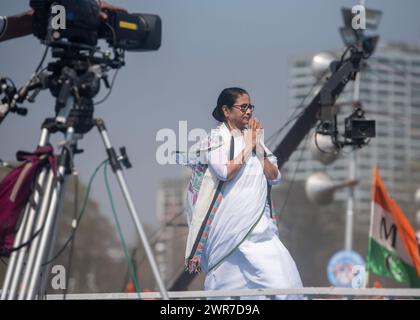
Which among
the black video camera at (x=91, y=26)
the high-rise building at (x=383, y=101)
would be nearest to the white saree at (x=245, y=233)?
the black video camera at (x=91, y=26)

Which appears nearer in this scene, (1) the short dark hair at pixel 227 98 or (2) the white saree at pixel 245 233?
(2) the white saree at pixel 245 233

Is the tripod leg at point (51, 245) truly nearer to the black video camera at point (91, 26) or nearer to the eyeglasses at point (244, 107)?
the black video camera at point (91, 26)

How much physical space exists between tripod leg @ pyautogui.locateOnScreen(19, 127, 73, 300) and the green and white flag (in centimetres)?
477

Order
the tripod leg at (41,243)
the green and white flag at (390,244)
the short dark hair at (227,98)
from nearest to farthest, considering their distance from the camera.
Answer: the tripod leg at (41,243)
the short dark hair at (227,98)
the green and white flag at (390,244)

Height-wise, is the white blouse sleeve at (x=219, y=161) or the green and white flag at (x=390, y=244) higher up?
the white blouse sleeve at (x=219, y=161)

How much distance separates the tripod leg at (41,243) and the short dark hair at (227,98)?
50.8 inches

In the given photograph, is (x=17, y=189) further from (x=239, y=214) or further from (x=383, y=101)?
(x=383, y=101)

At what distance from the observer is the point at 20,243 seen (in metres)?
5.18

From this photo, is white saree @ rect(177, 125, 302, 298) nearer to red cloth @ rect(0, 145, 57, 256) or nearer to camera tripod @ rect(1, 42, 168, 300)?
camera tripod @ rect(1, 42, 168, 300)

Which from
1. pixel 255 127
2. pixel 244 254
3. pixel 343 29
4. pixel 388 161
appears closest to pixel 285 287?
pixel 244 254

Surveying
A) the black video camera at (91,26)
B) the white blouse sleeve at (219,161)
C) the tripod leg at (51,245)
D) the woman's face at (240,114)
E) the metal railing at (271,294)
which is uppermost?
the black video camera at (91,26)

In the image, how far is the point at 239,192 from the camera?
19.6 feet

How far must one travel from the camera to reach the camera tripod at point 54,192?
16.8 ft
